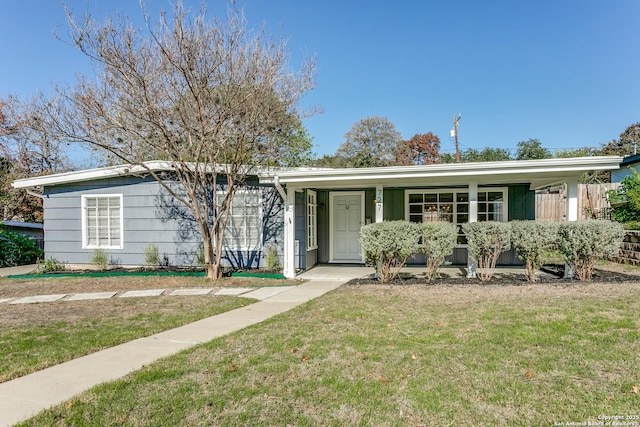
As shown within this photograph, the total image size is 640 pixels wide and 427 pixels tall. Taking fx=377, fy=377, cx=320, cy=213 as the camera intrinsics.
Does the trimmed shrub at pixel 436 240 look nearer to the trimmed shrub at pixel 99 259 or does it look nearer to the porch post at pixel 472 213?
the porch post at pixel 472 213

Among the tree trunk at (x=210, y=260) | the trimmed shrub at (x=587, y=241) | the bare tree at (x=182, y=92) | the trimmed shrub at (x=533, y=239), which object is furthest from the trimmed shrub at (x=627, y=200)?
the tree trunk at (x=210, y=260)

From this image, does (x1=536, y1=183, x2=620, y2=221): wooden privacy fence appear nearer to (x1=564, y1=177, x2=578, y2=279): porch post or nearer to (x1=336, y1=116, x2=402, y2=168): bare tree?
(x1=564, y1=177, x2=578, y2=279): porch post

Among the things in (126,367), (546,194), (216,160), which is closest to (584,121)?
(546,194)

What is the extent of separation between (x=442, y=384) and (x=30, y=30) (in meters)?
11.7

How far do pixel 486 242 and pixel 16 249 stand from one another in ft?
44.5

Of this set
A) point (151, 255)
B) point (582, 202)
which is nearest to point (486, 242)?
point (582, 202)

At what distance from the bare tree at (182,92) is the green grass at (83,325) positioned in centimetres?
266

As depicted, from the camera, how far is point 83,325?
15.8ft

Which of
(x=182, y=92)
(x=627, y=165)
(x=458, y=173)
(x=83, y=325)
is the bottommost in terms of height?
(x=83, y=325)

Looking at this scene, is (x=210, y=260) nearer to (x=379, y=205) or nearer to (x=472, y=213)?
(x=379, y=205)

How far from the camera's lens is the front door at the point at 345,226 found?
10.7 metres

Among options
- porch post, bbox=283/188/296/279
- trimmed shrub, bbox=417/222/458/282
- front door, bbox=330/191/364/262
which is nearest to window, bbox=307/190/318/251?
front door, bbox=330/191/364/262

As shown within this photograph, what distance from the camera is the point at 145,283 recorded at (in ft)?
26.7

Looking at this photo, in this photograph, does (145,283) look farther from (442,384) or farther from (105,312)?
(442,384)
